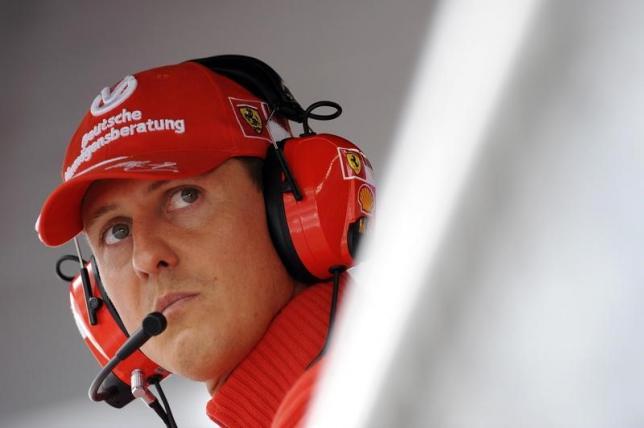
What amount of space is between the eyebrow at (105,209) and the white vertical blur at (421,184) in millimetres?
282

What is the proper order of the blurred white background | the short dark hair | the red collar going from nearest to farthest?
the blurred white background < the red collar < the short dark hair

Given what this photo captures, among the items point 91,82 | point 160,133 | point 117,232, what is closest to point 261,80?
point 160,133

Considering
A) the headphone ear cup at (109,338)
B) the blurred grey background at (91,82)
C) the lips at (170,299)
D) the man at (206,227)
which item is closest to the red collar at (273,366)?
the man at (206,227)

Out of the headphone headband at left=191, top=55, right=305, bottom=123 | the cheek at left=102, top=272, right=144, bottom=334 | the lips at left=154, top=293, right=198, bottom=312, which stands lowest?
the cheek at left=102, top=272, right=144, bottom=334

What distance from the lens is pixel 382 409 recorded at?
2.78ft

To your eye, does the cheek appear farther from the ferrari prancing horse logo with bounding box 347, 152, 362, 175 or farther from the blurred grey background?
the blurred grey background

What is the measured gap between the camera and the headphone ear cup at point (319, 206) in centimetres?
112

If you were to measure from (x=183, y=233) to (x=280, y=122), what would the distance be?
0.22m

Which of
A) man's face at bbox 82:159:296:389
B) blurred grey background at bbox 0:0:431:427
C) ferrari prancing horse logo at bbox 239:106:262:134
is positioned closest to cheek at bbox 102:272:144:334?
man's face at bbox 82:159:296:389

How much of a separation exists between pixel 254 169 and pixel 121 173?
179 mm

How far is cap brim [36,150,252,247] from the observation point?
113 cm

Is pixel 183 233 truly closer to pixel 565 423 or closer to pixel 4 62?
pixel 565 423

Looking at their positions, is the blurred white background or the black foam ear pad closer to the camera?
the blurred white background

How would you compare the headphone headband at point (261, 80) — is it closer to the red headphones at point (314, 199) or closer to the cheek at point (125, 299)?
the red headphones at point (314, 199)
